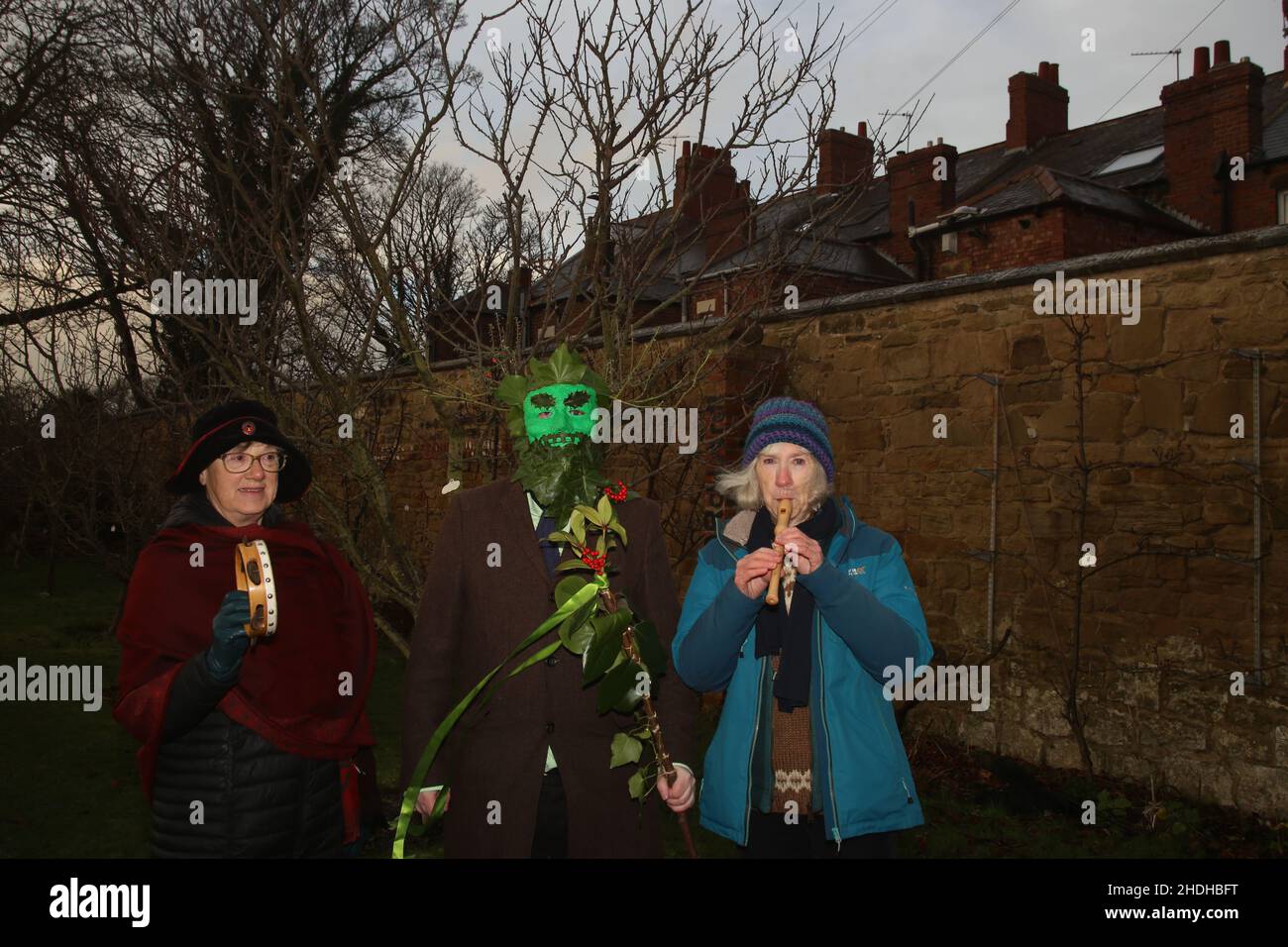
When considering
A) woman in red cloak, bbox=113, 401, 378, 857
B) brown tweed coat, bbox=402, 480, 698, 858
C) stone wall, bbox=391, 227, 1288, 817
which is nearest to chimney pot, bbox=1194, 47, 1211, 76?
stone wall, bbox=391, 227, 1288, 817

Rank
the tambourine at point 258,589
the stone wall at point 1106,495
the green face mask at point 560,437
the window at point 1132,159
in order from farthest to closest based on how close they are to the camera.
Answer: the window at point 1132,159 < the stone wall at point 1106,495 < the green face mask at point 560,437 < the tambourine at point 258,589

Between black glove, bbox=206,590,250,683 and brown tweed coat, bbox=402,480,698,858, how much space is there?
446mm

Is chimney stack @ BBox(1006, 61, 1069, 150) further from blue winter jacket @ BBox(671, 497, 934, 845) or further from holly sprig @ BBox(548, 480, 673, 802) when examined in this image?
holly sprig @ BBox(548, 480, 673, 802)

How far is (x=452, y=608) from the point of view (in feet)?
9.06

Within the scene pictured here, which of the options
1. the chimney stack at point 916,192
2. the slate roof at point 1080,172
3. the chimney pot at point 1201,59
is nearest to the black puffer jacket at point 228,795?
the slate roof at point 1080,172

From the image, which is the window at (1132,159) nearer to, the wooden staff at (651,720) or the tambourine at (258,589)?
the wooden staff at (651,720)

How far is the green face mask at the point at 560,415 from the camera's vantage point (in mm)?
2734

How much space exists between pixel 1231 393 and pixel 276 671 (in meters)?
5.05

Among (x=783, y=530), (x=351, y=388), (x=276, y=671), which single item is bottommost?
(x=276, y=671)

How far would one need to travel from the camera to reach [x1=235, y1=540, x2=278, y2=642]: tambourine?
2391 millimetres

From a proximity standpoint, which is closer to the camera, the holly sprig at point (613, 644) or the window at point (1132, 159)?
the holly sprig at point (613, 644)

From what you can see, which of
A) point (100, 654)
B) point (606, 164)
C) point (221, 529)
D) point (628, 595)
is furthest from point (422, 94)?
point (100, 654)

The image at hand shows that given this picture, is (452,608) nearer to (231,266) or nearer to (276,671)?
(276,671)

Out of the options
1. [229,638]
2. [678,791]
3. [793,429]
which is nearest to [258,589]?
[229,638]
